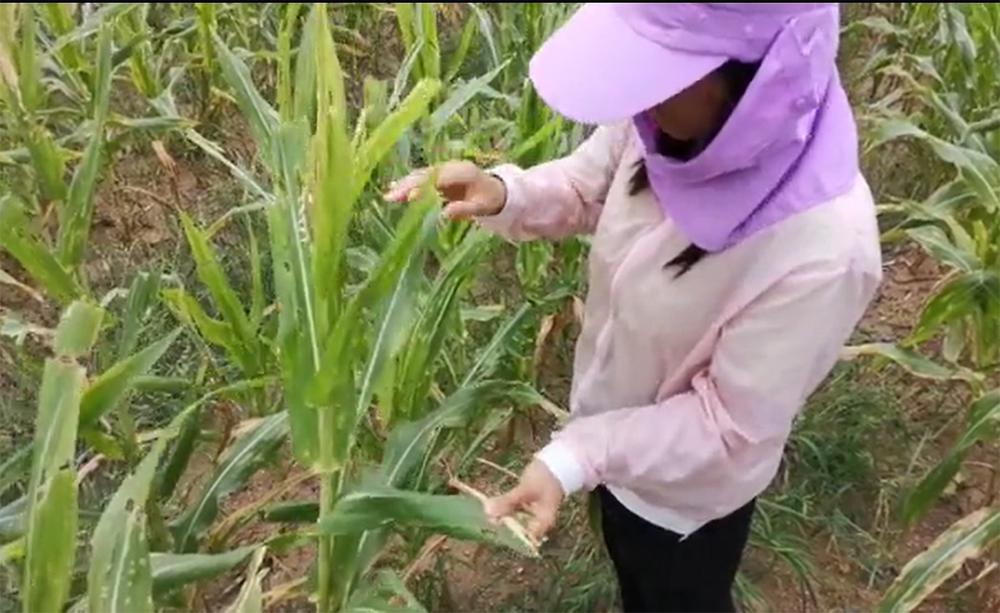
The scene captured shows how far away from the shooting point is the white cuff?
1103 millimetres

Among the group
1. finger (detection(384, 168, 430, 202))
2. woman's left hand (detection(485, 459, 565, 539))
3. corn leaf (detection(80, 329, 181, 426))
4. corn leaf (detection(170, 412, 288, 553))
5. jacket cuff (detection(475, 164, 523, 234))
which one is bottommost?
corn leaf (detection(170, 412, 288, 553))

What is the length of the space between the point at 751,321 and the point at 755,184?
12 cm

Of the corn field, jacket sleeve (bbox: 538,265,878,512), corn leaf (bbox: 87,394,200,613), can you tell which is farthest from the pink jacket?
corn leaf (bbox: 87,394,200,613)

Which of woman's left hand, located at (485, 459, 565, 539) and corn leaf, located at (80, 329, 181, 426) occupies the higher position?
corn leaf, located at (80, 329, 181, 426)

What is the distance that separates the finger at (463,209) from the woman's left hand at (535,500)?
280mm

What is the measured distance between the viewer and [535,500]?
3.58 ft

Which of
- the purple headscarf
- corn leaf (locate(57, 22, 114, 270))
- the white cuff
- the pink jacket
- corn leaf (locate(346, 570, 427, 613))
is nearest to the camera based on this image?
the purple headscarf

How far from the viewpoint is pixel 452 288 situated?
4.47 feet

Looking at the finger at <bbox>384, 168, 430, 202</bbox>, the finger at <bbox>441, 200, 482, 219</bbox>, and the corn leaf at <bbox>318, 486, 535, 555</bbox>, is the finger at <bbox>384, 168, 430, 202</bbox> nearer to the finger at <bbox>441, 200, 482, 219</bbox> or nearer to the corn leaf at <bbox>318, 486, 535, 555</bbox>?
the finger at <bbox>441, 200, 482, 219</bbox>

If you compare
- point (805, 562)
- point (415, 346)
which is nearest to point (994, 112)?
point (805, 562)

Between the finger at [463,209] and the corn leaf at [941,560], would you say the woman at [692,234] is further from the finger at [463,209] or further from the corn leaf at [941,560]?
the corn leaf at [941,560]

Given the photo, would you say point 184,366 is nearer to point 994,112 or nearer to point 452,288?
point 452,288

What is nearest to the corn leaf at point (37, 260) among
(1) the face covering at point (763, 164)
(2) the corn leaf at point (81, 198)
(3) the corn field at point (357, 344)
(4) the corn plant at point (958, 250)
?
(3) the corn field at point (357, 344)

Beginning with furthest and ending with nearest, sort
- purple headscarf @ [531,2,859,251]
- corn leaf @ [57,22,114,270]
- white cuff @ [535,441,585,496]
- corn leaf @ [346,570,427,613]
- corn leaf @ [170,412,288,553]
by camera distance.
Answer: corn leaf @ [57,22,114,270], corn leaf @ [170,412,288,553], corn leaf @ [346,570,427,613], white cuff @ [535,441,585,496], purple headscarf @ [531,2,859,251]
